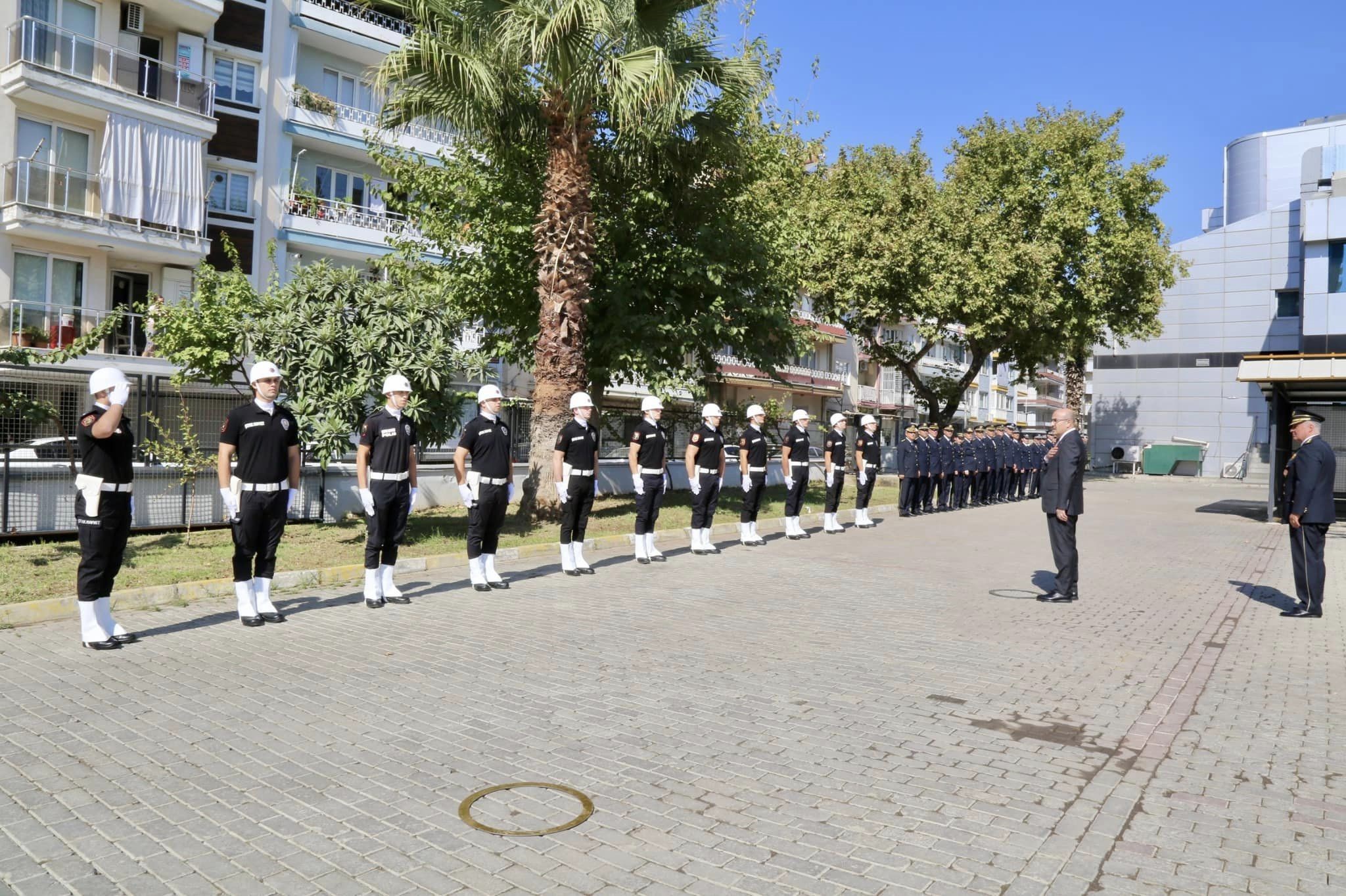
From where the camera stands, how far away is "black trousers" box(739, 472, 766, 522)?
50.1 ft

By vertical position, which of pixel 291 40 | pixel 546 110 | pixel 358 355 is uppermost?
pixel 291 40

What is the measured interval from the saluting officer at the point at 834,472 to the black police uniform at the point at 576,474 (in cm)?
632

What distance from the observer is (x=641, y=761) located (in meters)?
5.05

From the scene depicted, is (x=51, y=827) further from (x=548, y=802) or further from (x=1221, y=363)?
(x=1221, y=363)

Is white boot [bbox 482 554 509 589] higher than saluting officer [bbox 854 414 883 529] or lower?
lower

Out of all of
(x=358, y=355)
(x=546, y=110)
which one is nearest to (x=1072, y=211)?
(x=546, y=110)

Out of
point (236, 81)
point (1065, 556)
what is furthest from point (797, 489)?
point (236, 81)

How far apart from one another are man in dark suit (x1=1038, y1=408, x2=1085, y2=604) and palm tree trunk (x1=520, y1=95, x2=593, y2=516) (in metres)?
7.64

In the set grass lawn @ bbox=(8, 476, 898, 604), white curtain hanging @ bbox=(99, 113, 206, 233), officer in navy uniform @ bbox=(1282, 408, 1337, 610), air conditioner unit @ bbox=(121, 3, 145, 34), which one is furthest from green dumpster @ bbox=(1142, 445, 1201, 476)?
air conditioner unit @ bbox=(121, 3, 145, 34)

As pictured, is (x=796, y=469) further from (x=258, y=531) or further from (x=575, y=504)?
(x=258, y=531)

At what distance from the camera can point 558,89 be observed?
15102mm

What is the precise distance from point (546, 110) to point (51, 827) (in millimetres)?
13358

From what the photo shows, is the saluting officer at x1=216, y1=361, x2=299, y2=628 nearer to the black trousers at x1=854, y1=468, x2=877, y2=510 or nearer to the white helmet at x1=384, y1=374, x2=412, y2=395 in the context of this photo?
the white helmet at x1=384, y1=374, x2=412, y2=395

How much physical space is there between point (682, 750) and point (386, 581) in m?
5.28
